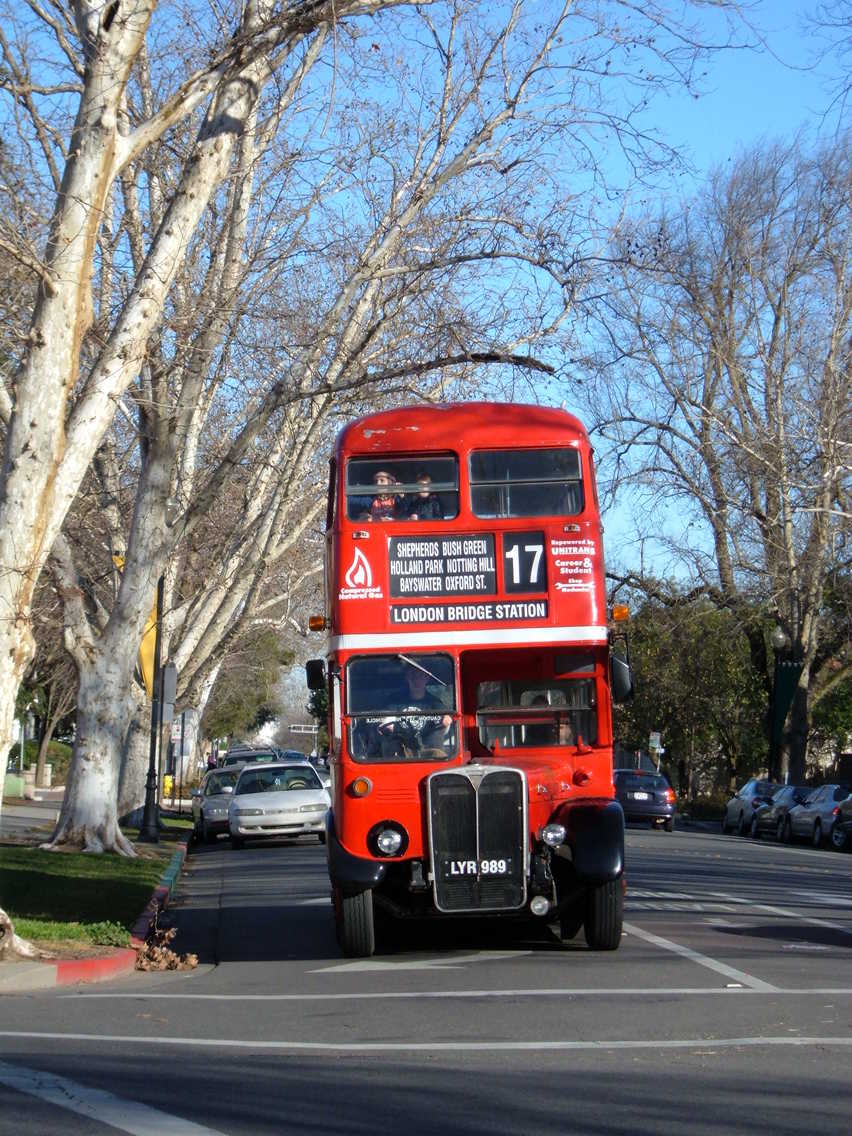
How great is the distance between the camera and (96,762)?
21188mm

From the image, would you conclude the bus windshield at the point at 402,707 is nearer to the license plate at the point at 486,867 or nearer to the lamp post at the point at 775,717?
the license plate at the point at 486,867

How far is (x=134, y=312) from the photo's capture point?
13.4m

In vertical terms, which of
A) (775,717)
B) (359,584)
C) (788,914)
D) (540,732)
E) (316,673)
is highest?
(775,717)

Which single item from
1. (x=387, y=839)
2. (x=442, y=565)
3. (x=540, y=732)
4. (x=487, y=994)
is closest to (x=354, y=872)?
(x=387, y=839)

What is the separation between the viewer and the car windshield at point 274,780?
2833 centimetres

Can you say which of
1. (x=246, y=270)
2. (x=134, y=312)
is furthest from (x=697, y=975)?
(x=246, y=270)

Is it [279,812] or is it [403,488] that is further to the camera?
[279,812]

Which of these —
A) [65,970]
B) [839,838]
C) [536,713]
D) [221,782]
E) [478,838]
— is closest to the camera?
[65,970]

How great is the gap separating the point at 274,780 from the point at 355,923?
16.4 meters

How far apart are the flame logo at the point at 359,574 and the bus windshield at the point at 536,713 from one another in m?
1.40

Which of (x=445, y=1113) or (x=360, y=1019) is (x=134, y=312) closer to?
(x=360, y=1019)

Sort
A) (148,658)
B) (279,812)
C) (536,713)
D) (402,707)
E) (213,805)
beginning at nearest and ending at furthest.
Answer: (402,707)
(536,713)
(279,812)
(148,658)
(213,805)

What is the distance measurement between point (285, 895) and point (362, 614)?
23.6 ft

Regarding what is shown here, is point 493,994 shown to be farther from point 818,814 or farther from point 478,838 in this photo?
point 818,814
